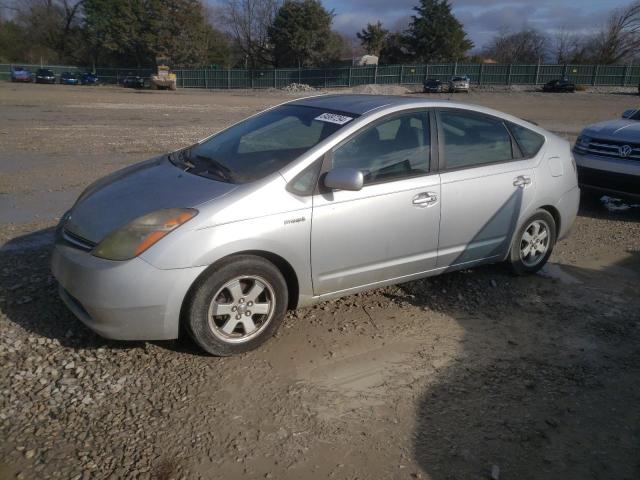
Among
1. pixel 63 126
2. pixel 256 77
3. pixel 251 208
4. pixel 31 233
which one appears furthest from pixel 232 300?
pixel 256 77

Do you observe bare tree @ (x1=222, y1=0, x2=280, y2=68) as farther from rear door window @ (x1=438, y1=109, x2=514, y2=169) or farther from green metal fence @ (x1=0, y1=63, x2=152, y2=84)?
rear door window @ (x1=438, y1=109, x2=514, y2=169)

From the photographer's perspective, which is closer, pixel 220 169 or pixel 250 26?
pixel 220 169

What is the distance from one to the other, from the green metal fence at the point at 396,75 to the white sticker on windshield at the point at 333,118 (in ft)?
175

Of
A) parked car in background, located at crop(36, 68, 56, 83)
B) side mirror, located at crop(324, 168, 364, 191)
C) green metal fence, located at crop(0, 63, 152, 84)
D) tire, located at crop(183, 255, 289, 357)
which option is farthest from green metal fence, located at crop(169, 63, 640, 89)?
tire, located at crop(183, 255, 289, 357)

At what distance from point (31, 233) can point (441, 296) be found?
4155mm

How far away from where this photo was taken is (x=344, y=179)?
3588 mm

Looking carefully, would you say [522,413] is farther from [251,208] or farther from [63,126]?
[63,126]

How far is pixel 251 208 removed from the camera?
3441 millimetres

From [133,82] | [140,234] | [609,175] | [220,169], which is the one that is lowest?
[609,175]

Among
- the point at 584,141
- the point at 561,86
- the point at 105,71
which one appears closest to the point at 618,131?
the point at 584,141

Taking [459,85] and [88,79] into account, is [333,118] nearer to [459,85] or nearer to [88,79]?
[459,85]

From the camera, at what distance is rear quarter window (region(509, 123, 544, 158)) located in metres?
4.88

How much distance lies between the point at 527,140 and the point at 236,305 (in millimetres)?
3106

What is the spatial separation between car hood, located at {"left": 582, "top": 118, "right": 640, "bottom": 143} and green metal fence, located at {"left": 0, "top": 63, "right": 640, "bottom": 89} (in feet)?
161
